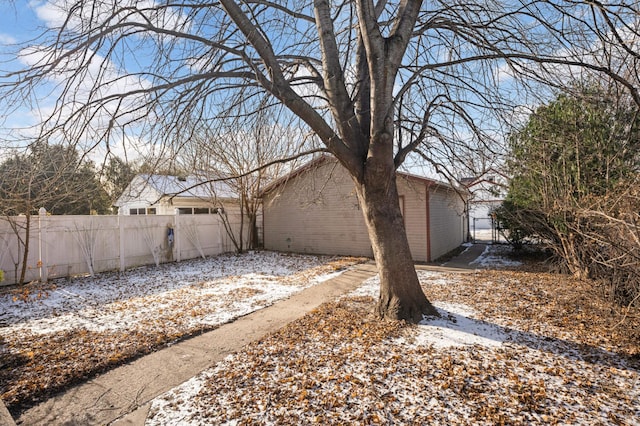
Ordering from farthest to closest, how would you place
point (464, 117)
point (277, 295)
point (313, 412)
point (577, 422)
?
1. point (277, 295)
2. point (464, 117)
3. point (313, 412)
4. point (577, 422)

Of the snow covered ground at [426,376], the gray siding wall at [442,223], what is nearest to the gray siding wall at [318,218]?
the gray siding wall at [442,223]

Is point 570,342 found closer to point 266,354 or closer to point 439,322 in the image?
point 439,322

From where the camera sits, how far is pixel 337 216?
43.9ft

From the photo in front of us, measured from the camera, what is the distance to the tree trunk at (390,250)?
4770 mm

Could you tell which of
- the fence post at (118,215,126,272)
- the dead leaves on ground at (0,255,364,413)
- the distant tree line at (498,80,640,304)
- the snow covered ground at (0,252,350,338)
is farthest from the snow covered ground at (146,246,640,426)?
the fence post at (118,215,126,272)

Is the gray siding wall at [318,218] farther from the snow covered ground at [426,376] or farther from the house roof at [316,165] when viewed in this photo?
the snow covered ground at [426,376]

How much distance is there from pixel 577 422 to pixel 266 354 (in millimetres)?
3088

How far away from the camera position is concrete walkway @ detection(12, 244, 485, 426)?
9.48ft

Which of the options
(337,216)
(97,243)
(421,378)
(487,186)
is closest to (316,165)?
(337,216)

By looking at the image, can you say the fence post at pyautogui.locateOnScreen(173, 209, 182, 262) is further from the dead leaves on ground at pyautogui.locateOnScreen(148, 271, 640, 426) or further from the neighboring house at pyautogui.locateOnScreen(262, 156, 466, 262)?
the dead leaves on ground at pyautogui.locateOnScreen(148, 271, 640, 426)

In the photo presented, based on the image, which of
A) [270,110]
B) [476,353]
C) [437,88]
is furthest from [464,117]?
[476,353]

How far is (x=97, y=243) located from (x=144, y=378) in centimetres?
808

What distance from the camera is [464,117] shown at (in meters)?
5.59

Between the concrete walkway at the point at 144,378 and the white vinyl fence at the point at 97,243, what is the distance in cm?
675
